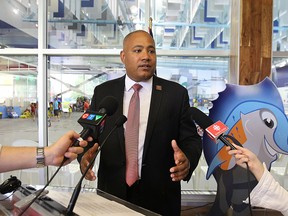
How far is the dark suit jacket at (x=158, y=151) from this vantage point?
1.63m

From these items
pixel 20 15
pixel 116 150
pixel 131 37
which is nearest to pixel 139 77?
pixel 131 37

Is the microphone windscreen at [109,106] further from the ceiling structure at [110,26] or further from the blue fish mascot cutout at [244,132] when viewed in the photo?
the ceiling structure at [110,26]

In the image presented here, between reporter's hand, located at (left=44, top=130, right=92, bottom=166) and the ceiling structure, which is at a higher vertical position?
the ceiling structure

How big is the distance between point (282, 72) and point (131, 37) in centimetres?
212

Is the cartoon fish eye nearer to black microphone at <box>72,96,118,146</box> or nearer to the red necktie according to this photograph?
the red necktie

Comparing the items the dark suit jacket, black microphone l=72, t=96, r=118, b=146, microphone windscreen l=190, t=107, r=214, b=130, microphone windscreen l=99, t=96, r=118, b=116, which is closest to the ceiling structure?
the dark suit jacket

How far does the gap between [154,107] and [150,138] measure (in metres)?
0.19

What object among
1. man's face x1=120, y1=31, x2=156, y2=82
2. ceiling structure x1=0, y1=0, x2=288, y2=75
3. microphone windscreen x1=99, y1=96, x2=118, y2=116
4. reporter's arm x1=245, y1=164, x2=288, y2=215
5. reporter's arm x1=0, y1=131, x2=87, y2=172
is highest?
ceiling structure x1=0, y1=0, x2=288, y2=75

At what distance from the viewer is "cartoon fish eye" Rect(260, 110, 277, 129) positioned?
2.17 metres

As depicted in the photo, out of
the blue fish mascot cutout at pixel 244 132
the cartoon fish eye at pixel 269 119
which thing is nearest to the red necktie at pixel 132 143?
the blue fish mascot cutout at pixel 244 132

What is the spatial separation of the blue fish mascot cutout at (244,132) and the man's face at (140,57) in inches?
32.6

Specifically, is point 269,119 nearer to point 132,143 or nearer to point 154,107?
point 154,107

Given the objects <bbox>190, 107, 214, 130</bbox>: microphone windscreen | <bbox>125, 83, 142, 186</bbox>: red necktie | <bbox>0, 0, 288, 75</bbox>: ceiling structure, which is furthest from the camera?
<bbox>0, 0, 288, 75</bbox>: ceiling structure

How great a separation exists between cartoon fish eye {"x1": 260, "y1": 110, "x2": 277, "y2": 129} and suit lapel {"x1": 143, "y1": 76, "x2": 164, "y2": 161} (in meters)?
0.95
